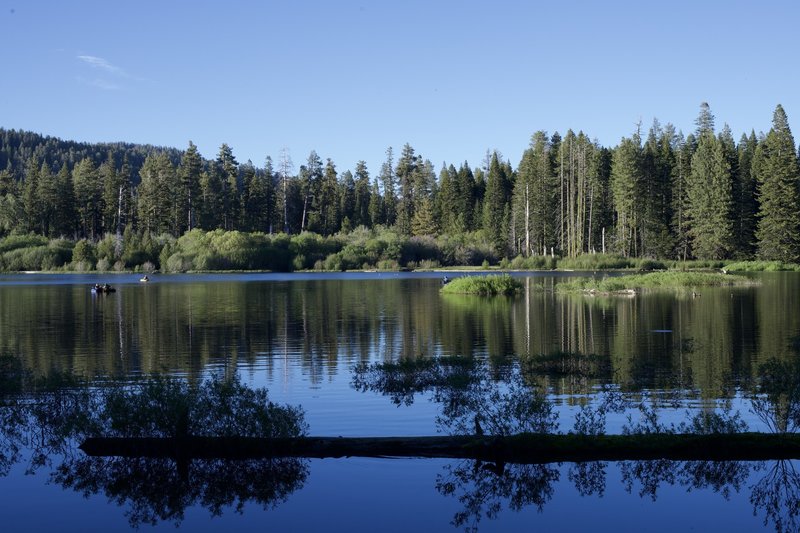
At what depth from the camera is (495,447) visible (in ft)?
38.4

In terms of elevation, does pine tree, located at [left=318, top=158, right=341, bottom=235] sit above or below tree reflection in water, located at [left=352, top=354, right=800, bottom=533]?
above

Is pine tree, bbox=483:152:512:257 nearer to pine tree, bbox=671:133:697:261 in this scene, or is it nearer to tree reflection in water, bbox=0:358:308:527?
pine tree, bbox=671:133:697:261

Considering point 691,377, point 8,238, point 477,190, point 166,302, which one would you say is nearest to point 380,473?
point 691,377

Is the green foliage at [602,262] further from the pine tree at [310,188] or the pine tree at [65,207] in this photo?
the pine tree at [65,207]

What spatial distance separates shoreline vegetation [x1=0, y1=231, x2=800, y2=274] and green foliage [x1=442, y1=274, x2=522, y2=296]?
128 ft

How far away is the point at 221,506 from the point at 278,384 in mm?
7824

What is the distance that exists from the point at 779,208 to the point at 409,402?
75215 mm

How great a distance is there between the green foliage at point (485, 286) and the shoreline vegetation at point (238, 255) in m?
38.9

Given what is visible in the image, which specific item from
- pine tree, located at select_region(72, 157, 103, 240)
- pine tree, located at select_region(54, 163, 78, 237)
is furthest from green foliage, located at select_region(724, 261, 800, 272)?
pine tree, located at select_region(54, 163, 78, 237)

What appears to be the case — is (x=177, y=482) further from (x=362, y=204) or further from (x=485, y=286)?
(x=362, y=204)

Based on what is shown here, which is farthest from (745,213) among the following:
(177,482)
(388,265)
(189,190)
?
(177,482)

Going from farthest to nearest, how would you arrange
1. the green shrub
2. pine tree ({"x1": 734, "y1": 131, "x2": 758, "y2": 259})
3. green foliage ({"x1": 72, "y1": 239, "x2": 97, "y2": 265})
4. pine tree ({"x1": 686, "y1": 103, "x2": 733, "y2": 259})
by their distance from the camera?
1. the green shrub
2. green foliage ({"x1": 72, "y1": 239, "x2": 97, "y2": 265})
3. pine tree ({"x1": 734, "y1": 131, "x2": 758, "y2": 259})
4. pine tree ({"x1": 686, "y1": 103, "x2": 733, "y2": 259})

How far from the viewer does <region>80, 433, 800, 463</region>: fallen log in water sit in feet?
38.2

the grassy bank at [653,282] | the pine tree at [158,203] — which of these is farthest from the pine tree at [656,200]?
the pine tree at [158,203]
